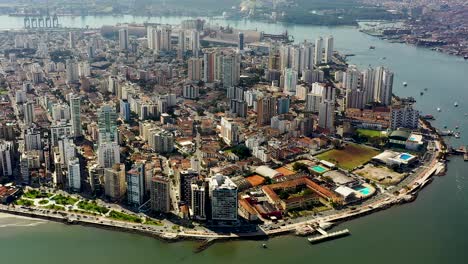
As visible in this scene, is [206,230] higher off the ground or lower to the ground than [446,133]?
lower

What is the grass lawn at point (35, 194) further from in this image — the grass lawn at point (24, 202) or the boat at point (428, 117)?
the boat at point (428, 117)

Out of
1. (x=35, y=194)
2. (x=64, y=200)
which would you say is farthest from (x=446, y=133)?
(x=35, y=194)

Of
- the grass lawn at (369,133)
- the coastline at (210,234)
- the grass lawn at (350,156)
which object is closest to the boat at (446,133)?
the grass lawn at (369,133)

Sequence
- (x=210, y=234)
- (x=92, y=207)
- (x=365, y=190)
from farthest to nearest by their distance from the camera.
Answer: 1. (x=365, y=190)
2. (x=92, y=207)
3. (x=210, y=234)

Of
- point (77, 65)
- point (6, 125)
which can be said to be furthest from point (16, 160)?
point (77, 65)

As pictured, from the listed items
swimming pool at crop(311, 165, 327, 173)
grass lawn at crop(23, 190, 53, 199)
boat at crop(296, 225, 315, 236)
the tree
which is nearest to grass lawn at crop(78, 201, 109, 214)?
grass lawn at crop(23, 190, 53, 199)

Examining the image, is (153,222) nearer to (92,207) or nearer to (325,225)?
(92,207)
